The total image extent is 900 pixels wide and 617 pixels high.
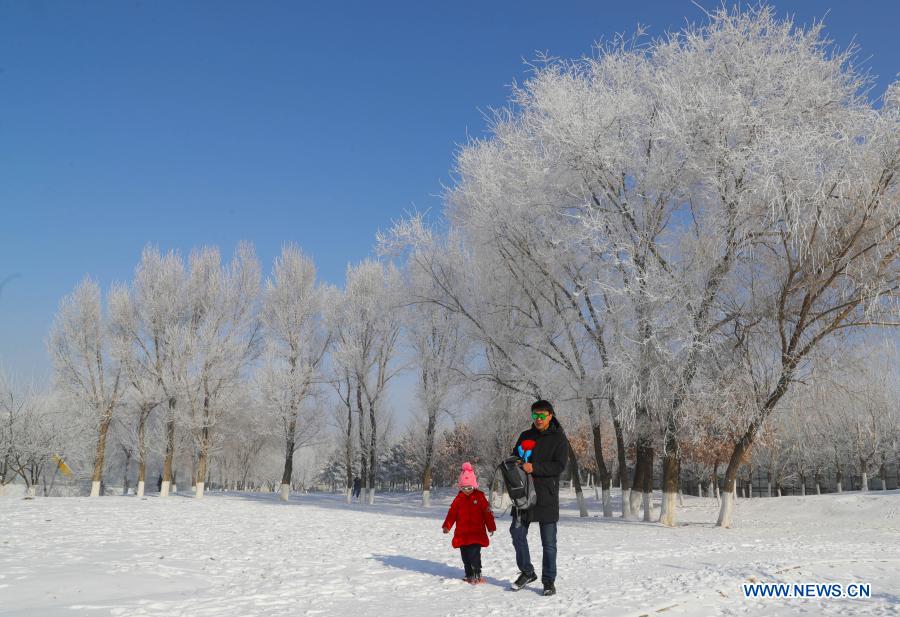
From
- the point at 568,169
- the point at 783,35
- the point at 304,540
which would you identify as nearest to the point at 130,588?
the point at 304,540

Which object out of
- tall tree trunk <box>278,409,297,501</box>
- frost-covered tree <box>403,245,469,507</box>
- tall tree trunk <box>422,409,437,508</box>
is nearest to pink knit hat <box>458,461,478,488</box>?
frost-covered tree <box>403,245,469,507</box>

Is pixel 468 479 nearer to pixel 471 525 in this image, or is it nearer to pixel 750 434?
pixel 471 525

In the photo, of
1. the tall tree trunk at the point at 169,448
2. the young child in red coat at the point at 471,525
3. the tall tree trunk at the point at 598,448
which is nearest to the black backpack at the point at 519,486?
the young child in red coat at the point at 471,525

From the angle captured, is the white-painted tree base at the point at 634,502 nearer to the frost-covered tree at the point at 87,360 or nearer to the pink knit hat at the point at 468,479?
the pink knit hat at the point at 468,479

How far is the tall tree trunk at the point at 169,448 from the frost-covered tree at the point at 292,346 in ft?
14.9

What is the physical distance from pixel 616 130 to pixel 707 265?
4.74 metres

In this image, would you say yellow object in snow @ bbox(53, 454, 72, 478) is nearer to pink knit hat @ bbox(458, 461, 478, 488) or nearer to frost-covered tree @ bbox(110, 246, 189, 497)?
frost-covered tree @ bbox(110, 246, 189, 497)

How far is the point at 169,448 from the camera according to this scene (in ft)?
109

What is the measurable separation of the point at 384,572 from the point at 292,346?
2895 cm

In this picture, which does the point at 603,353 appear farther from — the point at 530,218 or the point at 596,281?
the point at 530,218

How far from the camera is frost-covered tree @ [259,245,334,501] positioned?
34.3 metres

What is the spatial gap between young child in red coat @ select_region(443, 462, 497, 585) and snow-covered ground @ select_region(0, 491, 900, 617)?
229mm

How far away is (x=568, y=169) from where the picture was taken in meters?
18.1

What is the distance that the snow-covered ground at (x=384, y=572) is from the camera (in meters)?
5.69
